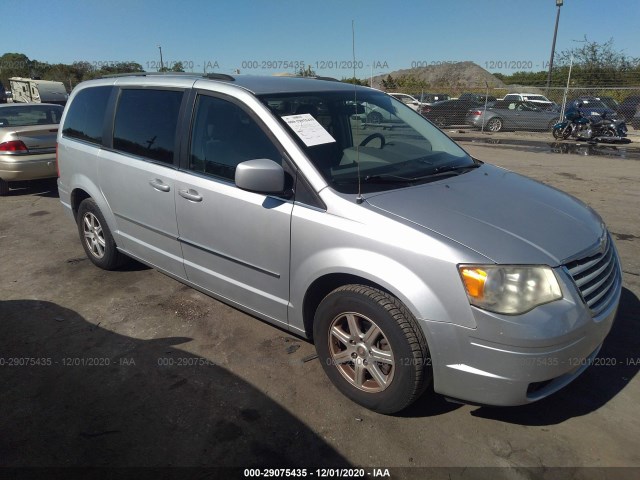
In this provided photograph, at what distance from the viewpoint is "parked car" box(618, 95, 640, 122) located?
720 inches

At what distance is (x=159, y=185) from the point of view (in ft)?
11.9

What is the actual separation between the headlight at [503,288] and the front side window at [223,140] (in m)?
1.39

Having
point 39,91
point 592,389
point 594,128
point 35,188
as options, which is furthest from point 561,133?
point 39,91

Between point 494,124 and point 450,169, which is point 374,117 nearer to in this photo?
point 450,169

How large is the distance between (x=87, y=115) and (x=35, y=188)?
548 centimetres

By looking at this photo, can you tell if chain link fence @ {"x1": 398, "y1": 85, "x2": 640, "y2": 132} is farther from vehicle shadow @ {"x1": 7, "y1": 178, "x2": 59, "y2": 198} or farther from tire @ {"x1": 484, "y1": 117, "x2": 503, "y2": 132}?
vehicle shadow @ {"x1": 7, "y1": 178, "x2": 59, "y2": 198}

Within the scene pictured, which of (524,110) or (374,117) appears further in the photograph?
(524,110)

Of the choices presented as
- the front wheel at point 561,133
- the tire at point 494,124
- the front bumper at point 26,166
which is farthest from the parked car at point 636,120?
the front bumper at point 26,166

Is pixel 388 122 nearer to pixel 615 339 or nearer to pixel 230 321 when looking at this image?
pixel 230 321

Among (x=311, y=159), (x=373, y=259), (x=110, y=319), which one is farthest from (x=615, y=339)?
(x=110, y=319)

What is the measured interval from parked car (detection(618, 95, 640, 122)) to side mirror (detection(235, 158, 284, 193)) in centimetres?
2014

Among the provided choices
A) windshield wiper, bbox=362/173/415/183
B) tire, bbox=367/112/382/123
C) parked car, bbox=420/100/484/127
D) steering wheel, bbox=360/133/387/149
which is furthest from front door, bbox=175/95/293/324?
parked car, bbox=420/100/484/127

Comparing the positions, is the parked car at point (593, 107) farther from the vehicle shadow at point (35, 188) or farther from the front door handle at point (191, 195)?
the front door handle at point (191, 195)

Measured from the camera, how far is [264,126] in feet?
9.97
